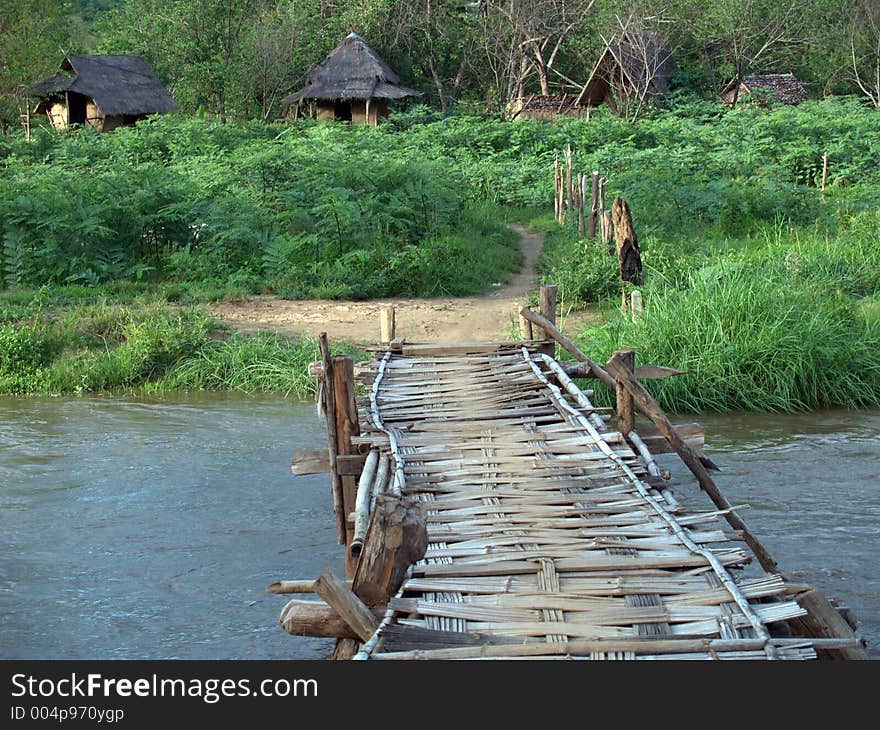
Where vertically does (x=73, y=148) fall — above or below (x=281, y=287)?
above

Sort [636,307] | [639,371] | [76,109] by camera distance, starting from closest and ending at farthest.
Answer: [639,371]
[636,307]
[76,109]

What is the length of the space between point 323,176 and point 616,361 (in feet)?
27.2

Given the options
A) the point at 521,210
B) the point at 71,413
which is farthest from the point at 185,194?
the point at 521,210

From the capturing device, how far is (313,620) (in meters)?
3.18

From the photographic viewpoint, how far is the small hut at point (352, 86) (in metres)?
25.4

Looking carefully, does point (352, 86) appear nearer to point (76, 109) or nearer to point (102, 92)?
point (102, 92)

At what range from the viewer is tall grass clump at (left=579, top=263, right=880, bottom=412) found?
8664mm

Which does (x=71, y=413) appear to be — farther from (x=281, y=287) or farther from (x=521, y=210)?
(x=521, y=210)

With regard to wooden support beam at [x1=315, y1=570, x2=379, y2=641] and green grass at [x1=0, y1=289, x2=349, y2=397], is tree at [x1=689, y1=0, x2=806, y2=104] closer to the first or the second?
green grass at [x1=0, y1=289, x2=349, y2=397]

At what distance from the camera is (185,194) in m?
12.7

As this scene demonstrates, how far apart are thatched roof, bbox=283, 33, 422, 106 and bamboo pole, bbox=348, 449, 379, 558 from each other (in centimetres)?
2156

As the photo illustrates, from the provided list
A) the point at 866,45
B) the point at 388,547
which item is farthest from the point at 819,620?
the point at 866,45

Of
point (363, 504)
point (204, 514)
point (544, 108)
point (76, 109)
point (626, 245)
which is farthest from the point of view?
point (544, 108)

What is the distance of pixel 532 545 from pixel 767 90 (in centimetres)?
2433
